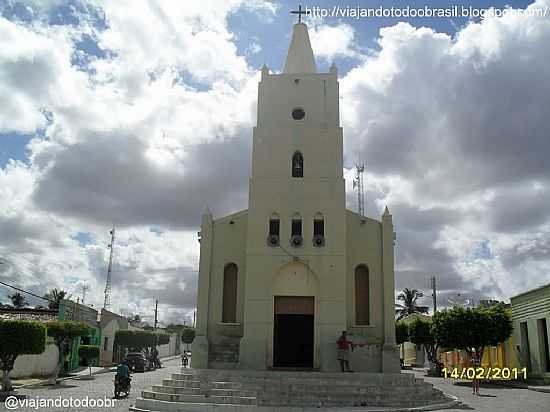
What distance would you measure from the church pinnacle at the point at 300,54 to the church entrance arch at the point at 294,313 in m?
9.17

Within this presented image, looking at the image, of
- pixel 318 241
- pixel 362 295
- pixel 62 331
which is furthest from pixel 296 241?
pixel 62 331

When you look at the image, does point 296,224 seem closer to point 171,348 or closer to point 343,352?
point 343,352

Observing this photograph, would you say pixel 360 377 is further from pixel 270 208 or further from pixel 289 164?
pixel 289 164

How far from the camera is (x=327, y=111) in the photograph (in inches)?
1024

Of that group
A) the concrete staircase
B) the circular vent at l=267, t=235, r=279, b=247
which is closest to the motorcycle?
the concrete staircase

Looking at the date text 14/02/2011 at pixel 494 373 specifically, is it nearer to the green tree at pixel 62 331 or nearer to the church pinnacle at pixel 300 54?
the church pinnacle at pixel 300 54

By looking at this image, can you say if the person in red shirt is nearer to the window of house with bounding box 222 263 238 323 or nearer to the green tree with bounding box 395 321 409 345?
the window of house with bounding box 222 263 238 323

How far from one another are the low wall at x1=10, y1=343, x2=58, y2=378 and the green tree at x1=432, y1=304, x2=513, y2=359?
897 inches

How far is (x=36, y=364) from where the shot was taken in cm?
3569

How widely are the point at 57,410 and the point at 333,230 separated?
1205cm

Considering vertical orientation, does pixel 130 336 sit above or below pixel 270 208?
below

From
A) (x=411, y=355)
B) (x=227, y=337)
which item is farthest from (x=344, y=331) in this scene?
(x=411, y=355)

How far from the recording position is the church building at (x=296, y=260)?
2344 centimetres

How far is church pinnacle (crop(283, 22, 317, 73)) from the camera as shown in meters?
27.2
